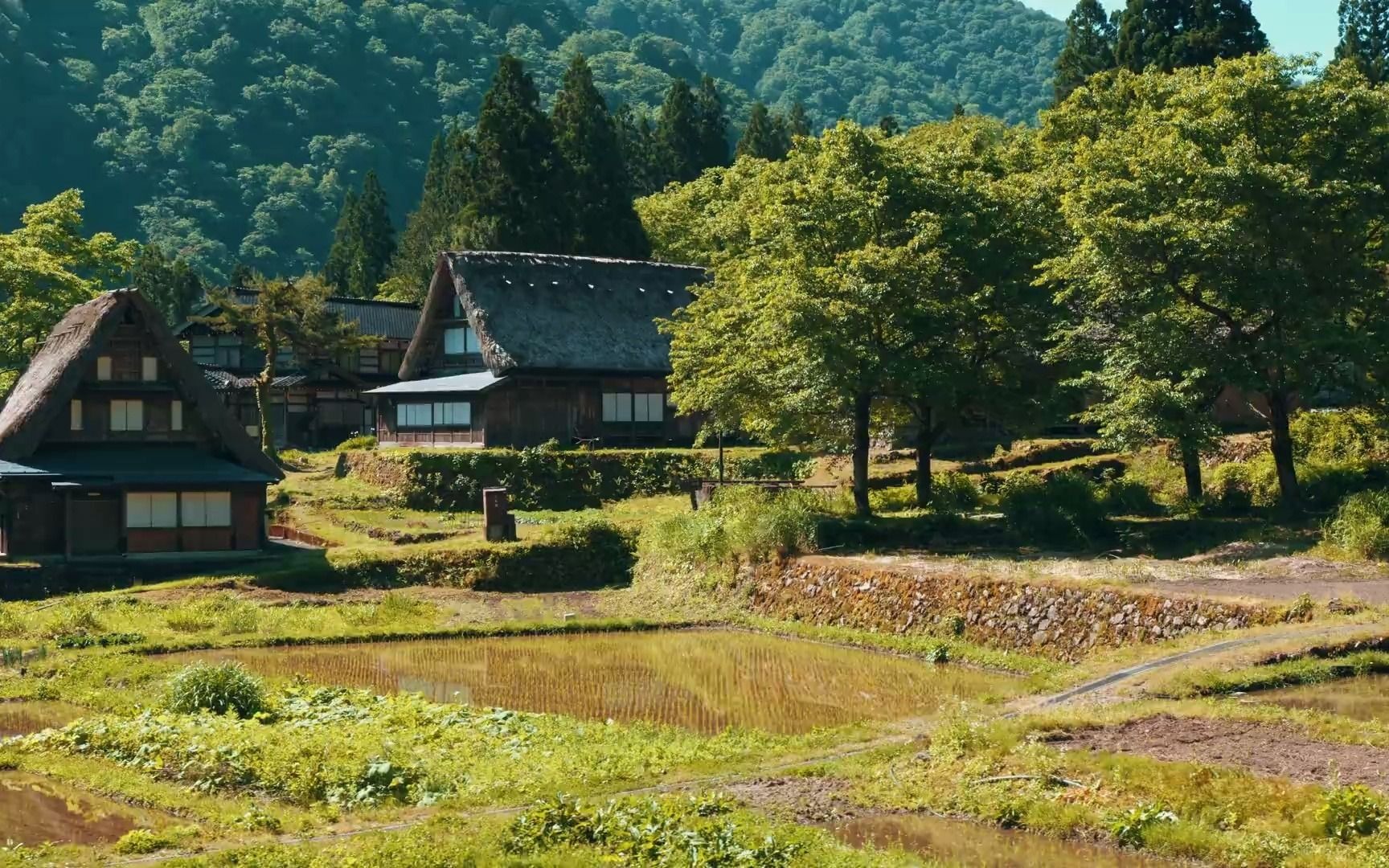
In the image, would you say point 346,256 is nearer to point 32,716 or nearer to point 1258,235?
point 1258,235

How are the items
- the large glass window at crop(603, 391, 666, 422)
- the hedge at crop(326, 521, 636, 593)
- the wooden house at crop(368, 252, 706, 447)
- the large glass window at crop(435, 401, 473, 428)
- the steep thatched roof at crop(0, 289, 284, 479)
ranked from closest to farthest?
1. the hedge at crop(326, 521, 636, 593)
2. the steep thatched roof at crop(0, 289, 284, 479)
3. the wooden house at crop(368, 252, 706, 447)
4. the large glass window at crop(435, 401, 473, 428)
5. the large glass window at crop(603, 391, 666, 422)

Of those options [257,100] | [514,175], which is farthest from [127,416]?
[257,100]

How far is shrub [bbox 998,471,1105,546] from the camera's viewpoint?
2805cm

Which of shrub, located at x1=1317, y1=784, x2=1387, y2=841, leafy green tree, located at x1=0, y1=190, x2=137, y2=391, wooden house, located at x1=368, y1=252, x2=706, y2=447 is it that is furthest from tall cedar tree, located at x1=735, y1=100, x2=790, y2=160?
shrub, located at x1=1317, y1=784, x2=1387, y2=841

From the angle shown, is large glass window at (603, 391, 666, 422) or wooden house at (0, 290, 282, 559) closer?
wooden house at (0, 290, 282, 559)

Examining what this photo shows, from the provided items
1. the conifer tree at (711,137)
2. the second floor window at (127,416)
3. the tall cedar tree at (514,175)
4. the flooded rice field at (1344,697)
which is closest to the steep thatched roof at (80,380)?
the second floor window at (127,416)

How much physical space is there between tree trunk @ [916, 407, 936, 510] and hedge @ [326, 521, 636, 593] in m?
6.32

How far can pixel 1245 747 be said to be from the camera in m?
14.0

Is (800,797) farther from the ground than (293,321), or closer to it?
closer to it

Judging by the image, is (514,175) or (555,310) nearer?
(555,310)

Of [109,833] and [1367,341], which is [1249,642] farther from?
[109,833]

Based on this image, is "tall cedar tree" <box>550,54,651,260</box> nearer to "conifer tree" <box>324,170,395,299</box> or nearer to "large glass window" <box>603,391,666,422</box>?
"large glass window" <box>603,391,666,422</box>

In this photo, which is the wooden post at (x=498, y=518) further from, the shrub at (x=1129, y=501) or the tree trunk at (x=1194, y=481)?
the tree trunk at (x=1194, y=481)

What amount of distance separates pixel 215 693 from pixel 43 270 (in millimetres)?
27514
